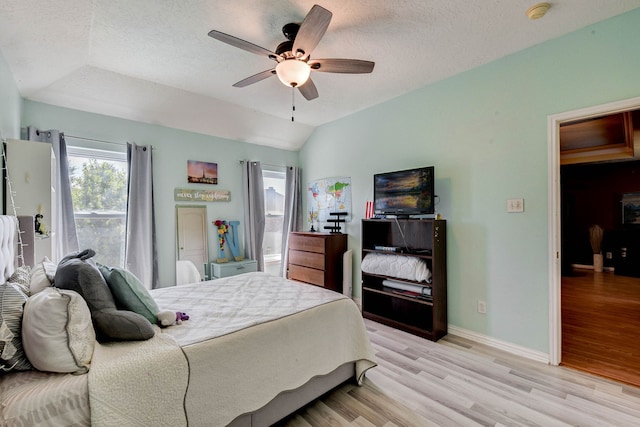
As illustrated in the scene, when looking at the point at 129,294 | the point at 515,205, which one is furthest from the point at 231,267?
the point at 515,205

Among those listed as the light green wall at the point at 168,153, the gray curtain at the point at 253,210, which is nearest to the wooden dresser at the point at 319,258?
the gray curtain at the point at 253,210

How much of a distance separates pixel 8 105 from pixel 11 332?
7.31ft

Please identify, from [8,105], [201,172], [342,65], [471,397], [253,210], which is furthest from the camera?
[253,210]

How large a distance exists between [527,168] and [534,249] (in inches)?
29.0

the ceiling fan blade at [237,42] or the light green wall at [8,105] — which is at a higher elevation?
the ceiling fan blade at [237,42]

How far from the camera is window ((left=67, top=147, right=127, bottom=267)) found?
3.24 m

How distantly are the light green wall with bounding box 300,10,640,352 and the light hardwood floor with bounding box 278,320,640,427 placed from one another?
1.33 feet

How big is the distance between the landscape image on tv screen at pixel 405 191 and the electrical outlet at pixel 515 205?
689 millimetres

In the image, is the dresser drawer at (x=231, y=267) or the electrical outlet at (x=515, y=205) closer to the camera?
the electrical outlet at (x=515, y=205)

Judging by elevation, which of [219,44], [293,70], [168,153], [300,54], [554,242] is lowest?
[554,242]

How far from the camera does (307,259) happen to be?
409 centimetres

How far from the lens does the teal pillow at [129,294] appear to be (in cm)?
163

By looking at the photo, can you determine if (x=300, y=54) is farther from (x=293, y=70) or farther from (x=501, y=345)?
(x=501, y=345)

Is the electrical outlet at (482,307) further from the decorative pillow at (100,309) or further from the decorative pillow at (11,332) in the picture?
the decorative pillow at (11,332)
